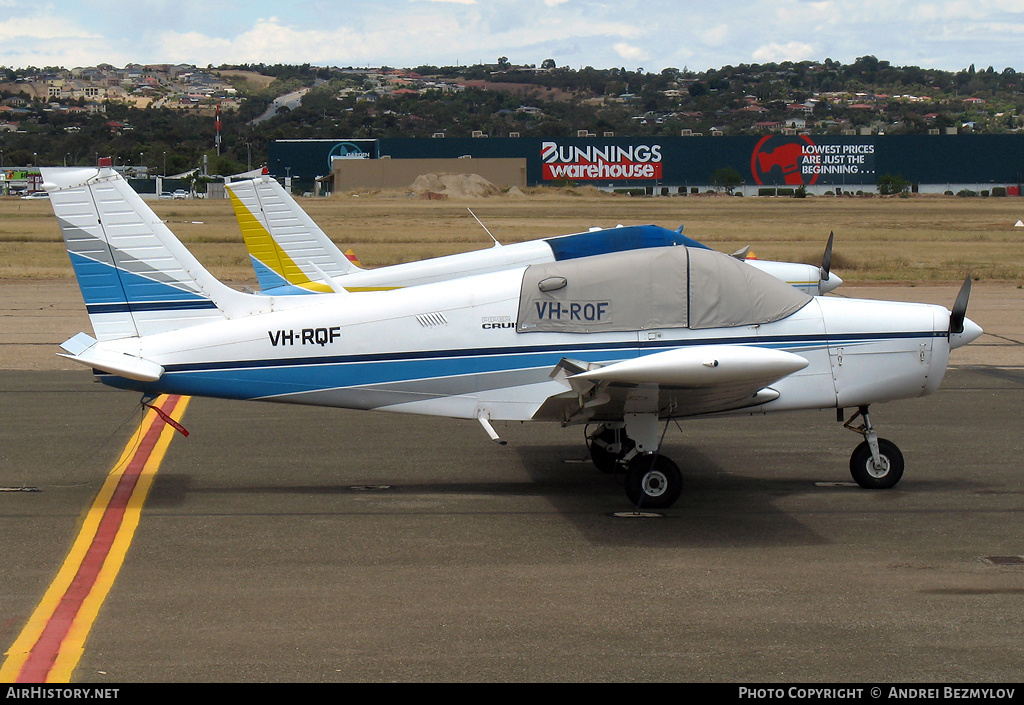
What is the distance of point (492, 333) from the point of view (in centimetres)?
879

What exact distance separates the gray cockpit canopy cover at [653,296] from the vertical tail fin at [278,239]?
6.71 meters

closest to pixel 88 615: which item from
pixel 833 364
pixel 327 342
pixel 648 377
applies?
pixel 327 342

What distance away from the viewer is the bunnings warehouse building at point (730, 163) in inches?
3684

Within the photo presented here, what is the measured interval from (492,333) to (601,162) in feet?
293

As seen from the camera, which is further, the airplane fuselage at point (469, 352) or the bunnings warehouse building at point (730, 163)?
the bunnings warehouse building at point (730, 163)

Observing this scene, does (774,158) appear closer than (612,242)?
No

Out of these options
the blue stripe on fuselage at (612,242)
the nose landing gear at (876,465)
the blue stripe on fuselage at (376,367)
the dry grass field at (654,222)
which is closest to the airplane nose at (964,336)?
the blue stripe on fuselage at (376,367)

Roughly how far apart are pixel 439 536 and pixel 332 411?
5.19 meters

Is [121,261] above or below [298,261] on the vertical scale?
above

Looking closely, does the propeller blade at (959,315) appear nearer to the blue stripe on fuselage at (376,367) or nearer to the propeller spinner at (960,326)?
the propeller spinner at (960,326)

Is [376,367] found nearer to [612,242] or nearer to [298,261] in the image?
[612,242]

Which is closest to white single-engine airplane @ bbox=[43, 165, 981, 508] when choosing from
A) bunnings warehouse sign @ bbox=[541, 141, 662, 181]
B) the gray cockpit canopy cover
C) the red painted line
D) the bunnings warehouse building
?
the gray cockpit canopy cover

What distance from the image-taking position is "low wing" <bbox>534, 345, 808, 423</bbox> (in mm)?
7562

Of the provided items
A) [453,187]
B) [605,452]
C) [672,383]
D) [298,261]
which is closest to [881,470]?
[605,452]
